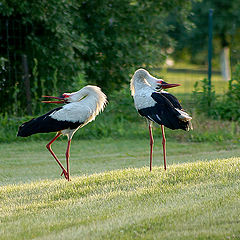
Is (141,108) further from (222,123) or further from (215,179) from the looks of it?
(222,123)

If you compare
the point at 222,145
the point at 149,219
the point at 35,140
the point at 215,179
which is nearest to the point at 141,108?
the point at 215,179

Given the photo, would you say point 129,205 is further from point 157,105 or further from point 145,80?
point 145,80

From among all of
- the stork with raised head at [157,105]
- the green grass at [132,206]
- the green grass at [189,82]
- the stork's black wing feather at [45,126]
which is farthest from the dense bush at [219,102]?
the stork's black wing feather at [45,126]

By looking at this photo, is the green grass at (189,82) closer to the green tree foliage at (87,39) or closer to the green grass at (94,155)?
the green tree foliage at (87,39)

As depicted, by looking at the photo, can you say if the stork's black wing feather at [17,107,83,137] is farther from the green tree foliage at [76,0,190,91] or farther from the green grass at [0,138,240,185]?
the green tree foliage at [76,0,190,91]

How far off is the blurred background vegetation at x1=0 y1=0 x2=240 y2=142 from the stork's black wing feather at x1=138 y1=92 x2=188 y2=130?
4.40 m

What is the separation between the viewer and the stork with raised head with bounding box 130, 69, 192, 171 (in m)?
7.00

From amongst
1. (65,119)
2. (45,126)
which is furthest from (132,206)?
(45,126)

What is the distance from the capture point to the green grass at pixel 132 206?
4932 mm

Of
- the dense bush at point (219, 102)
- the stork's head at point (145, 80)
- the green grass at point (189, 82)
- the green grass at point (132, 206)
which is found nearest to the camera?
the green grass at point (132, 206)

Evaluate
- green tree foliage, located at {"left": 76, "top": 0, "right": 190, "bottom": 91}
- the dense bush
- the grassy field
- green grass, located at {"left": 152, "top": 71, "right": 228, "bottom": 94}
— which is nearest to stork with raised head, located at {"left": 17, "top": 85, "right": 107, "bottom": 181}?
the grassy field

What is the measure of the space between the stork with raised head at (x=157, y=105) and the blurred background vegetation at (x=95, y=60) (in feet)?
13.1

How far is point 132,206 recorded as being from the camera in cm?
568

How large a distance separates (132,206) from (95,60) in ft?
29.6
